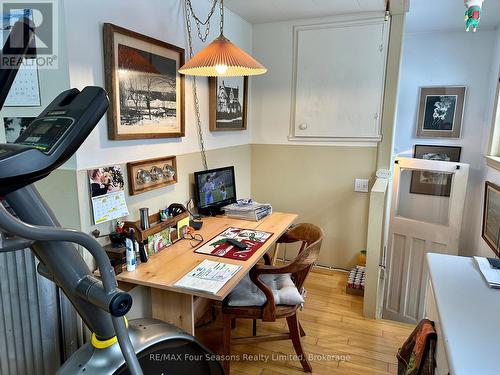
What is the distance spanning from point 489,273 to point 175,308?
1430 millimetres

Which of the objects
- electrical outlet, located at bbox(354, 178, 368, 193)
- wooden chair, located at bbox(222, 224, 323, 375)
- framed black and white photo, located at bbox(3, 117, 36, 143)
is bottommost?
wooden chair, located at bbox(222, 224, 323, 375)

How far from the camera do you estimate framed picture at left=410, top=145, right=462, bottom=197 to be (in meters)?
3.81

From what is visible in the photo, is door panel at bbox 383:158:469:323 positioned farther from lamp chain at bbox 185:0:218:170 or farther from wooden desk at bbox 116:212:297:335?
wooden desk at bbox 116:212:297:335

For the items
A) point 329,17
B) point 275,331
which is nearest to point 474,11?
point 329,17

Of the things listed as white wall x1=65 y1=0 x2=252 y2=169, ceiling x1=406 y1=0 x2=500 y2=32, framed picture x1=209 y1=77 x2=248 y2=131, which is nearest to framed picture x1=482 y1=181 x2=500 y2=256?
ceiling x1=406 y1=0 x2=500 y2=32

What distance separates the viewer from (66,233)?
0.75m

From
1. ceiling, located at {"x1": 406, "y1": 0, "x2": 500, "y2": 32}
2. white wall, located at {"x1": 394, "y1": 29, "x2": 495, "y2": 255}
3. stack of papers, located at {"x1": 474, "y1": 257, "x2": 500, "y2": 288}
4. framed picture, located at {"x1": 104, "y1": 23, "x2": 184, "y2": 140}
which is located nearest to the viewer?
stack of papers, located at {"x1": 474, "y1": 257, "x2": 500, "y2": 288}

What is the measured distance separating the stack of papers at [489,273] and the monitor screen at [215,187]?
1685 mm

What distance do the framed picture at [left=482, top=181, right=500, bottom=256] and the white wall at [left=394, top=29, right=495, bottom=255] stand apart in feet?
1.85

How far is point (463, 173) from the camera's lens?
141 inches

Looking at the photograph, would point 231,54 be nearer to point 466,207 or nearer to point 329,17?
point 329,17

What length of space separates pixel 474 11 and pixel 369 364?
2.00m

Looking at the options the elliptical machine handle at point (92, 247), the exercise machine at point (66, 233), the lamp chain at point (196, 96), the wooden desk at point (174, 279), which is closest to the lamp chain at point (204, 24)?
the lamp chain at point (196, 96)

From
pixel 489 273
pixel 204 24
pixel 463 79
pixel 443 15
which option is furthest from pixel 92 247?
pixel 463 79
